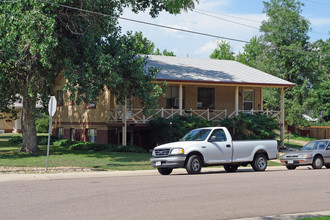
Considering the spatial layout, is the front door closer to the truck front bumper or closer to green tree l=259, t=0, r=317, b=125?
the truck front bumper

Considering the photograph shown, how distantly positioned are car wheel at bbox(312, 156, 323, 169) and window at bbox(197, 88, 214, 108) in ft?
42.1

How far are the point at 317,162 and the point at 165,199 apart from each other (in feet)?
41.9

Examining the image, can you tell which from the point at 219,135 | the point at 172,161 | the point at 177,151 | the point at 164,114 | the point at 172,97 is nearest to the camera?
the point at 172,161

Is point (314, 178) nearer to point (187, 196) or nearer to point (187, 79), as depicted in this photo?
point (187, 196)

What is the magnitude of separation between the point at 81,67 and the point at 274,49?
33.1 metres

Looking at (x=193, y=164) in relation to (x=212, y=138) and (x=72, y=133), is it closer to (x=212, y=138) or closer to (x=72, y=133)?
(x=212, y=138)

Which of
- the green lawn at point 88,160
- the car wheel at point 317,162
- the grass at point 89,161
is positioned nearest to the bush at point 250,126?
the grass at point 89,161

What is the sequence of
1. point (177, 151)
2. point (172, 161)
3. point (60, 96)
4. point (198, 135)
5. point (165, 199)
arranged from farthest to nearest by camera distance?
point (60, 96) < point (198, 135) < point (177, 151) < point (172, 161) < point (165, 199)

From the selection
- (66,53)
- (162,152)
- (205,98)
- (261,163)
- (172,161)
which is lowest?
(261,163)

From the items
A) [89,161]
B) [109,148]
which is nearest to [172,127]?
[109,148]

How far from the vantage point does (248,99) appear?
34.8 meters

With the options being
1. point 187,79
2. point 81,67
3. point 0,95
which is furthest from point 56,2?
point 187,79

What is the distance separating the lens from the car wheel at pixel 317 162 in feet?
69.5

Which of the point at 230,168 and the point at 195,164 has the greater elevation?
the point at 195,164
